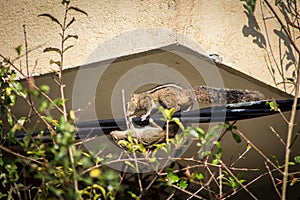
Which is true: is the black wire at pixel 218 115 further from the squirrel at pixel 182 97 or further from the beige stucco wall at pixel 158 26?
the beige stucco wall at pixel 158 26

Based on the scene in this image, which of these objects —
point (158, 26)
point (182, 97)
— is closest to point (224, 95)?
point (182, 97)

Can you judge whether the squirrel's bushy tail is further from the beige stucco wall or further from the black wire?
the black wire

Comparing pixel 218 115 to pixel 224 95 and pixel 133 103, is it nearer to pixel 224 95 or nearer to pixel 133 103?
pixel 224 95

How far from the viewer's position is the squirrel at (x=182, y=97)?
203 centimetres

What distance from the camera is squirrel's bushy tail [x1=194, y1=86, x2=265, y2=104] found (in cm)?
201

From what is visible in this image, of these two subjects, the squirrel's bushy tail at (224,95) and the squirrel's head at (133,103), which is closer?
the squirrel's bushy tail at (224,95)

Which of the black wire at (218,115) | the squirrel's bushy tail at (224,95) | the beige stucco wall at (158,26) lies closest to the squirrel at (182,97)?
the squirrel's bushy tail at (224,95)

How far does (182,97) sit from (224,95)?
0.62 feet

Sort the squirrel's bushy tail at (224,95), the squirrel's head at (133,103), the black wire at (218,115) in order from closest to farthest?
1. the black wire at (218,115)
2. the squirrel's bushy tail at (224,95)
3. the squirrel's head at (133,103)

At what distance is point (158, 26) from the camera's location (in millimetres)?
2105

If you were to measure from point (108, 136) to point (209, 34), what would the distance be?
2.10ft

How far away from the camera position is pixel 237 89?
208cm

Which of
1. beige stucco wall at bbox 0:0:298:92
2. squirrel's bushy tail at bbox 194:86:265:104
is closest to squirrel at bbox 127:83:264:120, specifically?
squirrel's bushy tail at bbox 194:86:265:104

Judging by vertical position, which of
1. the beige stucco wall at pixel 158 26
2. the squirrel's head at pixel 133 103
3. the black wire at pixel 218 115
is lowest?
the black wire at pixel 218 115
